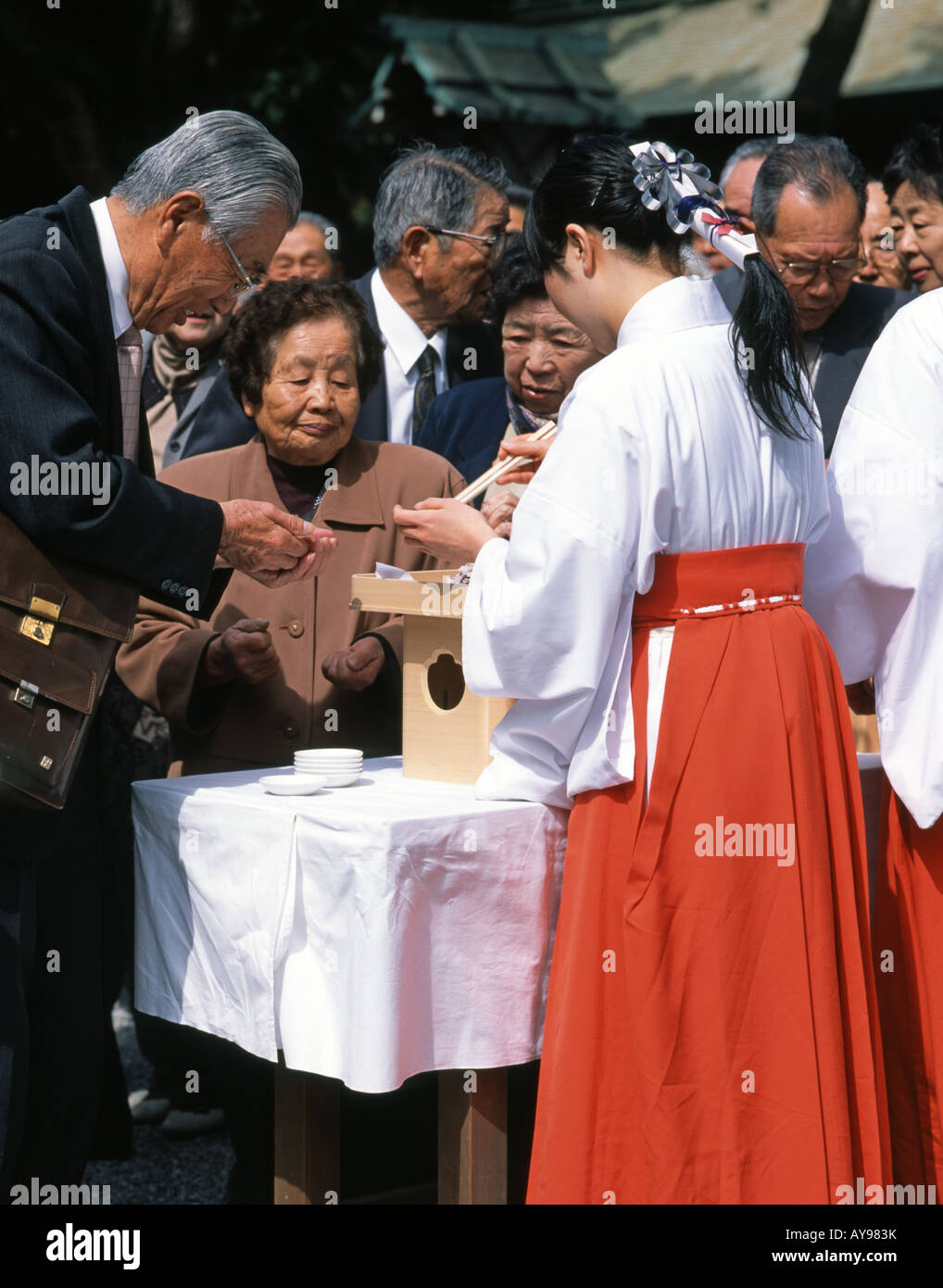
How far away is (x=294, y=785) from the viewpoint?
9.71 feet

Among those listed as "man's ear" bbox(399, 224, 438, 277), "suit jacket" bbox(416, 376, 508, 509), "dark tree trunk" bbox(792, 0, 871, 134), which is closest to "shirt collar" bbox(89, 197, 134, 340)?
"suit jacket" bbox(416, 376, 508, 509)

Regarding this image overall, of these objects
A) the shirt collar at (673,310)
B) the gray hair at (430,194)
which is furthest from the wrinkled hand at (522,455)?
the gray hair at (430,194)

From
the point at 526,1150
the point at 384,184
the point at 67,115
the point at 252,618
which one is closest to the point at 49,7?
the point at 67,115

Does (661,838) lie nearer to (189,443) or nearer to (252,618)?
(252,618)

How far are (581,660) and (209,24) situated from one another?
11.9 metres

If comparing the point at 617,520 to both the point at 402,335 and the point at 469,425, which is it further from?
the point at 402,335

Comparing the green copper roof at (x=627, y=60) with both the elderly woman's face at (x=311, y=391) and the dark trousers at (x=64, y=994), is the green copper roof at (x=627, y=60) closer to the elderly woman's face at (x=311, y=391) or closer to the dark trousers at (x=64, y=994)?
the elderly woman's face at (x=311, y=391)

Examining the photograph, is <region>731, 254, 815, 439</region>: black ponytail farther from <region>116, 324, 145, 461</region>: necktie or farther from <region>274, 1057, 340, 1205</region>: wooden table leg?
<region>274, 1057, 340, 1205</region>: wooden table leg

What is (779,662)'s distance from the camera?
2.77 metres

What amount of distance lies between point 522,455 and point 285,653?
0.81 m

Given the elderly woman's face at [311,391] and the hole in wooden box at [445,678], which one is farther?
the elderly woman's face at [311,391]

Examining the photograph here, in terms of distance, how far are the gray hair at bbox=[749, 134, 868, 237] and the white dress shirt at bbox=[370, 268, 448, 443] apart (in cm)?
113

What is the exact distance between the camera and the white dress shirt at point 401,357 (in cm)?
496

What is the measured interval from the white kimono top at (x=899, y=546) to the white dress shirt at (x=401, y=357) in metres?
2.09
